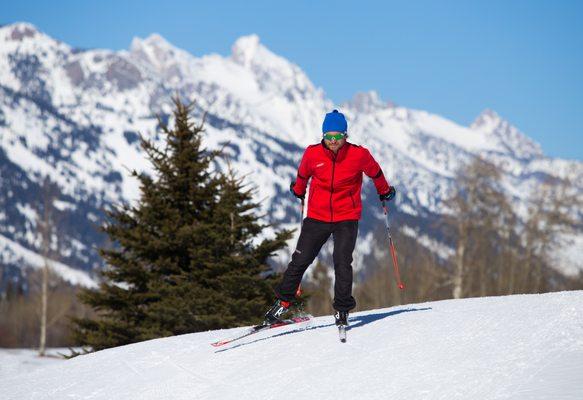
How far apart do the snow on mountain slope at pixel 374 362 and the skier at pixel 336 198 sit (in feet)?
2.45

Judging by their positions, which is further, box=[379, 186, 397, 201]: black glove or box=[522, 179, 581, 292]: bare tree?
box=[522, 179, 581, 292]: bare tree

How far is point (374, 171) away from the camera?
796cm

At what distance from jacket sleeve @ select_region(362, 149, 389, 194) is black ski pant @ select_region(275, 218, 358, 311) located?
0.59 meters

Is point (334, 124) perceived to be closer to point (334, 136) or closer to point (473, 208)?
point (334, 136)

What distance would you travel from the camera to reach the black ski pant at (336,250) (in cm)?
783

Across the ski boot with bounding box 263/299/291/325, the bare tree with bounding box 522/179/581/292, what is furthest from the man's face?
the bare tree with bounding box 522/179/581/292

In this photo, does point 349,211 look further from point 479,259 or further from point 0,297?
point 0,297

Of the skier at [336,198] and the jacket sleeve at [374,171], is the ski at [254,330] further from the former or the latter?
the jacket sleeve at [374,171]

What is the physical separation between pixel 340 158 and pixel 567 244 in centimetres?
3558

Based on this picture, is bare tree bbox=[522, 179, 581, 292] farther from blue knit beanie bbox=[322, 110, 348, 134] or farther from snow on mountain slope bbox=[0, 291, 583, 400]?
blue knit beanie bbox=[322, 110, 348, 134]

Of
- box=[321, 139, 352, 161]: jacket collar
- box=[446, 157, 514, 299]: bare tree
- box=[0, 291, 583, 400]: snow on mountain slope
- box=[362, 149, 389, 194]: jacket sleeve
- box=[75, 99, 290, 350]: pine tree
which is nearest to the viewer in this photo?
box=[0, 291, 583, 400]: snow on mountain slope

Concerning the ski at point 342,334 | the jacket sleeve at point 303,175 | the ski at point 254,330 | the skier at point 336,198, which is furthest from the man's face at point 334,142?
the ski at point 254,330

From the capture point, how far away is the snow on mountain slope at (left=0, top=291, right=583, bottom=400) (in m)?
5.71

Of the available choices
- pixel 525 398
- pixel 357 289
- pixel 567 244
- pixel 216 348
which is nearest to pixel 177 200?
pixel 216 348
